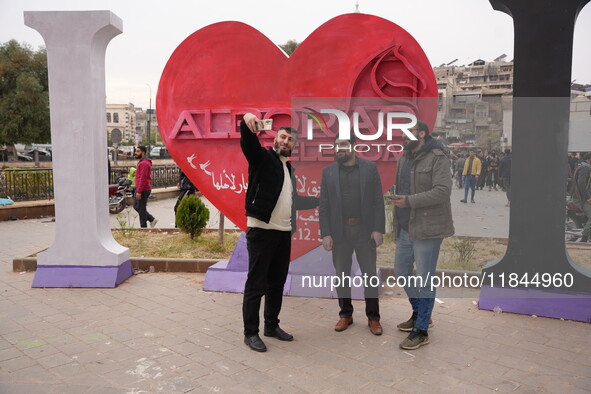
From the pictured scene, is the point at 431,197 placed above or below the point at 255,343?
above

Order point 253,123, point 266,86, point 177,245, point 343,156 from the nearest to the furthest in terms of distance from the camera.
→ point 253,123
point 343,156
point 266,86
point 177,245

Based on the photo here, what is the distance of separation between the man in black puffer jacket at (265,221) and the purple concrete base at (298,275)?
1125 millimetres

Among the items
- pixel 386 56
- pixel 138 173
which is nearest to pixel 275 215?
pixel 386 56

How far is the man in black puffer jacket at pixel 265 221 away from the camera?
3.94 m

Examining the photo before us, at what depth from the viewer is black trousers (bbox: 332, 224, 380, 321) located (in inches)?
172

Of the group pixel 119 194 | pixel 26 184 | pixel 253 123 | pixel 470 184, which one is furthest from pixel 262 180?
pixel 26 184

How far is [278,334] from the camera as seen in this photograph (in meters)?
4.23

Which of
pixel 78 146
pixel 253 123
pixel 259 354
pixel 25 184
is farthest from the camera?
pixel 25 184

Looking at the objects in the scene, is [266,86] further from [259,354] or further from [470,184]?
[259,354]

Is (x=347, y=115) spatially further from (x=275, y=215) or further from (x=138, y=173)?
(x=138, y=173)

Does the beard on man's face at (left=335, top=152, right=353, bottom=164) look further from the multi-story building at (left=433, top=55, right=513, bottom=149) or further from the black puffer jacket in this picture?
the multi-story building at (left=433, top=55, right=513, bottom=149)

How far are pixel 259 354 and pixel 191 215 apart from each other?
417 cm

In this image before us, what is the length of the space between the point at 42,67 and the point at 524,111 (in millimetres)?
26861

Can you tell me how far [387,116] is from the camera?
15.1 ft
